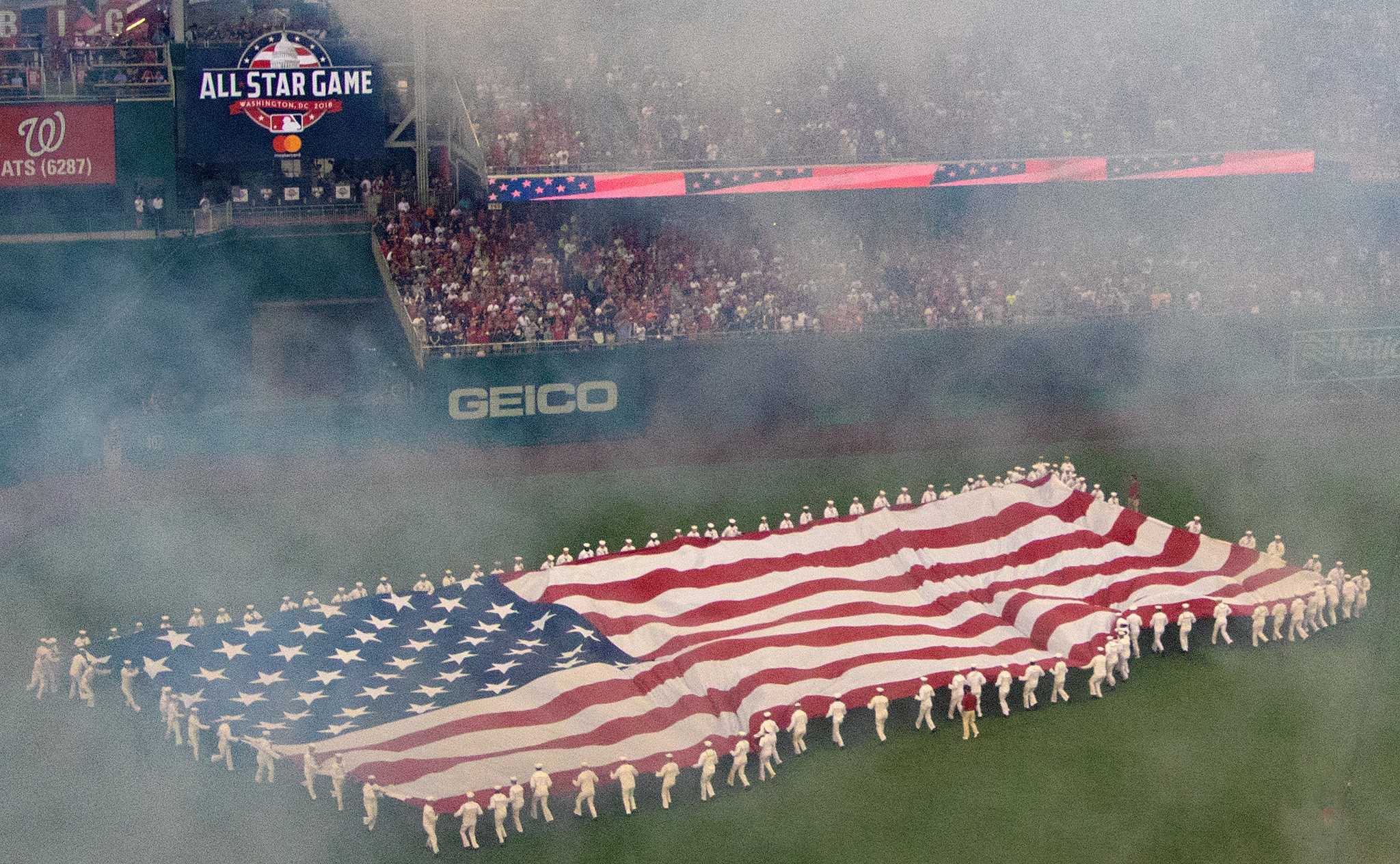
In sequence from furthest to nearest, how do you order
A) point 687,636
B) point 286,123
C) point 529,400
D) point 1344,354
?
point 1344,354 < point 286,123 < point 529,400 < point 687,636

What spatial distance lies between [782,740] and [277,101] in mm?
11201

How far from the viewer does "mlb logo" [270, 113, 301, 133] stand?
19406 millimetres

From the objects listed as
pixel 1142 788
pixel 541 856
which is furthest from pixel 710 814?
pixel 1142 788

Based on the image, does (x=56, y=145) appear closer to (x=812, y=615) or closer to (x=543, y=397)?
(x=543, y=397)

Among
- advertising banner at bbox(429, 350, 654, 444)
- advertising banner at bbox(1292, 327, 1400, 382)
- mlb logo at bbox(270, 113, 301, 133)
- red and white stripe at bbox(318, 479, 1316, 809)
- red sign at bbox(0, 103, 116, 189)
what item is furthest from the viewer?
advertising banner at bbox(1292, 327, 1400, 382)

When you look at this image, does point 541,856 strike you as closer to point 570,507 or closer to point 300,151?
point 570,507

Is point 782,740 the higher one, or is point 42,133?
point 42,133

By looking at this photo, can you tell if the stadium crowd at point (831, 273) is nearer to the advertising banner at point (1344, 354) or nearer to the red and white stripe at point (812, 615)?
the advertising banner at point (1344, 354)

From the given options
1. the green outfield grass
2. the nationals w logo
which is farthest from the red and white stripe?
the nationals w logo

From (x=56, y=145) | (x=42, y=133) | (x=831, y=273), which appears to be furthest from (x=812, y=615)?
(x=42, y=133)

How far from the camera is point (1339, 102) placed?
2312cm

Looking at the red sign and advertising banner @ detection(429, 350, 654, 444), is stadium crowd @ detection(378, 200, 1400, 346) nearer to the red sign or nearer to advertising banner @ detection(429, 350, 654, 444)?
advertising banner @ detection(429, 350, 654, 444)

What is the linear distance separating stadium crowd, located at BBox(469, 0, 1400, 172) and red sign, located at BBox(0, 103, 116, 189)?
480 cm

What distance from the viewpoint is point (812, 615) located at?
1399 cm
